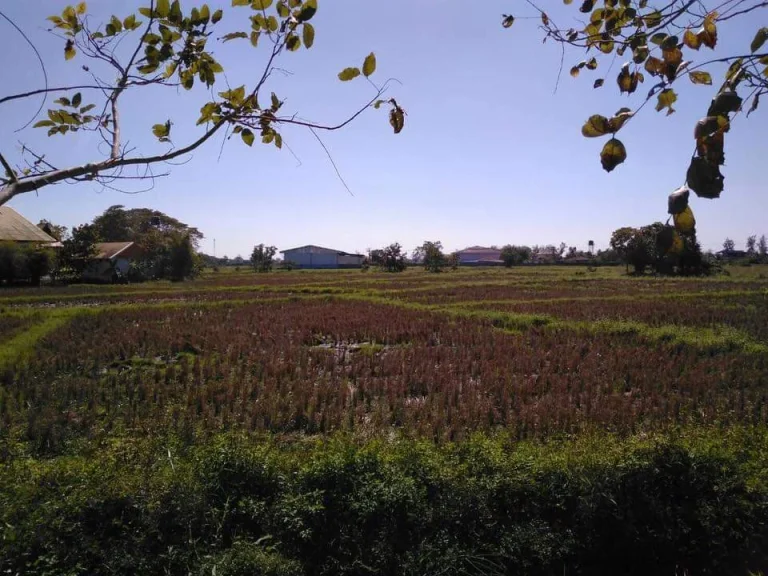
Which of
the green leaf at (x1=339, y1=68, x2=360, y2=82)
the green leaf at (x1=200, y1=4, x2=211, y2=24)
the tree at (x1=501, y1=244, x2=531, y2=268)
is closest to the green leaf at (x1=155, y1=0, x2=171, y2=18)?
the green leaf at (x1=200, y1=4, x2=211, y2=24)

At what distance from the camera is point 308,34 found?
166 cm

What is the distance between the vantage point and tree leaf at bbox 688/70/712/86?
56.4 inches

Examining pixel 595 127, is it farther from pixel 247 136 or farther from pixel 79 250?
pixel 79 250

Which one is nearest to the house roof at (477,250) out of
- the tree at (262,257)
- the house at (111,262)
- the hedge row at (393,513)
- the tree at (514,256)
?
the tree at (514,256)

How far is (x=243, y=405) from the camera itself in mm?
7352

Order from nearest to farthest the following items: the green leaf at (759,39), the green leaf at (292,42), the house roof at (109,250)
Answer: the green leaf at (759,39), the green leaf at (292,42), the house roof at (109,250)

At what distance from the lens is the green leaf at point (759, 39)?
47.7 inches

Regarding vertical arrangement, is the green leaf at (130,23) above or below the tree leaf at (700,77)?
above

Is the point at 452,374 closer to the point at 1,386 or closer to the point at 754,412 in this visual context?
the point at 754,412

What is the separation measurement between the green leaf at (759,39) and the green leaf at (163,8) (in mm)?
1696

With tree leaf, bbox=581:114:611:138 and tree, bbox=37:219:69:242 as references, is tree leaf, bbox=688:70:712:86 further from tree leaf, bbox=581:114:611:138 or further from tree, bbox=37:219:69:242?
tree, bbox=37:219:69:242

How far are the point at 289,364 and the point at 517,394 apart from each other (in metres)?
4.31

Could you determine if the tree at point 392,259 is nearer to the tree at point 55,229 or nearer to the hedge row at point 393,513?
the tree at point 55,229

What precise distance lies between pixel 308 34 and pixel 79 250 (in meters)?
35.4
